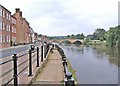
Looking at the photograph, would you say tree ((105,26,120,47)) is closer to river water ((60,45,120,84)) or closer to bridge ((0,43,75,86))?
river water ((60,45,120,84))

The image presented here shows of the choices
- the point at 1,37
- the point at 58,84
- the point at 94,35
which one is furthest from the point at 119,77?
the point at 94,35

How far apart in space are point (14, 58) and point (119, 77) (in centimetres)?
1940

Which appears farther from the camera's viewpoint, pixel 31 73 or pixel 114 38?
pixel 114 38

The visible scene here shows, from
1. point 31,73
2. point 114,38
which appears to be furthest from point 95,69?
point 114,38

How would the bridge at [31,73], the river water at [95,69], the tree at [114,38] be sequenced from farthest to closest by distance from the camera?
the tree at [114,38]
the river water at [95,69]
the bridge at [31,73]

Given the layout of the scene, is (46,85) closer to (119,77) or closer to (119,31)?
(119,77)

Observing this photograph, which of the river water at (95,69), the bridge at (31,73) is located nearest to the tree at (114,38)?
the river water at (95,69)

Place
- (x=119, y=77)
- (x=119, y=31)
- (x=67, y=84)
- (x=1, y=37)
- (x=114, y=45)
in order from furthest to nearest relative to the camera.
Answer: (x=114, y=45) → (x=119, y=31) → (x=1, y=37) → (x=119, y=77) → (x=67, y=84)

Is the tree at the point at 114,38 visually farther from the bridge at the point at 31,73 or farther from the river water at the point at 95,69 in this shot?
the bridge at the point at 31,73

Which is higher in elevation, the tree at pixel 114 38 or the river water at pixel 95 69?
the tree at pixel 114 38

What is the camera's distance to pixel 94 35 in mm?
144125

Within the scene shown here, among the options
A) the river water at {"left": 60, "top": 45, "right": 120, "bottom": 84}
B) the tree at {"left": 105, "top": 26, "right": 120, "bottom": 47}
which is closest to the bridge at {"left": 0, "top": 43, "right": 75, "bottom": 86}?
the river water at {"left": 60, "top": 45, "right": 120, "bottom": 84}

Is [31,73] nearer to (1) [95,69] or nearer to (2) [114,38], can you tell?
(1) [95,69]

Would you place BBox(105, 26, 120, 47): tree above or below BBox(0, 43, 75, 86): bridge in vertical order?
above
